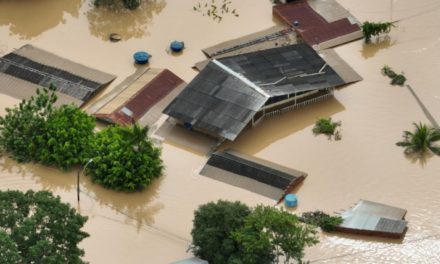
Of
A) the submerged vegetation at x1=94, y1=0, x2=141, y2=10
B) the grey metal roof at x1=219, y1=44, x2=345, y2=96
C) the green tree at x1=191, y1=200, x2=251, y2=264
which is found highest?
the submerged vegetation at x1=94, y1=0, x2=141, y2=10

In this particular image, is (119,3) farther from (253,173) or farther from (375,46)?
(253,173)

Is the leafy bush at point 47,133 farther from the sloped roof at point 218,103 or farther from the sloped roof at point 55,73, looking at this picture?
the sloped roof at point 218,103

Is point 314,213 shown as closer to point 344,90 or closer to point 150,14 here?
point 344,90

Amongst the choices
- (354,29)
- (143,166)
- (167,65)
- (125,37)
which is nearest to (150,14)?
(125,37)

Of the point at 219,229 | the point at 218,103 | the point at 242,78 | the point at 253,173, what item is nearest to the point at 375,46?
the point at 242,78

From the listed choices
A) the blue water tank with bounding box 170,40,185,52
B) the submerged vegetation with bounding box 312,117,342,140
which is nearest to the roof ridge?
the submerged vegetation with bounding box 312,117,342,140

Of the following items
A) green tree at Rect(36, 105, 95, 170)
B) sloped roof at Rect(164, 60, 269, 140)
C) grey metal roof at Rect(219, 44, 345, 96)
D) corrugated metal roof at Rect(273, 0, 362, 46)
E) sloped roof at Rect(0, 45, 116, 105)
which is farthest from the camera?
corrugated metal roof at Rect(273, 0, 362, 46)

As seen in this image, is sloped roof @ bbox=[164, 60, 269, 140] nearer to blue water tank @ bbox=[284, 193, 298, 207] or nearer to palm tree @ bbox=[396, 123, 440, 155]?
blue water tank @ bbox=[284, 193, 298, 207]
